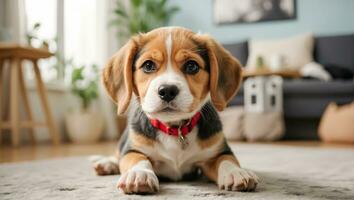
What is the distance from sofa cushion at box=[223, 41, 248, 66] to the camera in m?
6.46

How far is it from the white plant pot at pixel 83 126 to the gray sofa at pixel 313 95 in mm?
1713

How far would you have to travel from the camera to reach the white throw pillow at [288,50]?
594 cm

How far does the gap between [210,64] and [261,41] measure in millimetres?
4974

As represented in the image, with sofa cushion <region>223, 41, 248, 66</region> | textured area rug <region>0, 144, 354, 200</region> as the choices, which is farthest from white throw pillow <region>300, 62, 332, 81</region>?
textured area rug <region>0, 144, 354, 200</region>

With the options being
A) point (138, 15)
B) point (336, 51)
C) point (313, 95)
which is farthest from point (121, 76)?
point (138, 15)

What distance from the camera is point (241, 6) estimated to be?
6891mm

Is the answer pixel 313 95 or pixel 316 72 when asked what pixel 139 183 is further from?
pixel 316 72

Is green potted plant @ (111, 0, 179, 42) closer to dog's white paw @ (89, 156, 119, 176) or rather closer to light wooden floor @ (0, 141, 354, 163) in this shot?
light wooden floor @ (0, 141, 354, 163)

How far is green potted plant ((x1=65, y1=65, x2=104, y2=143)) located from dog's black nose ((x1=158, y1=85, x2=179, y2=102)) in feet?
12.6

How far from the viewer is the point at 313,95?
4.89 metres

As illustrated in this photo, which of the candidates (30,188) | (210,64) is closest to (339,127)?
(210,64)

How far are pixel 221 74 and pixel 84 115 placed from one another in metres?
3.77

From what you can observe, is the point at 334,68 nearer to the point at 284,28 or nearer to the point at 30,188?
the point at 284,28

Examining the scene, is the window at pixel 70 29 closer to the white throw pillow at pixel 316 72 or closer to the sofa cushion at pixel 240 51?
the sofa cushion at pixel 240 51
